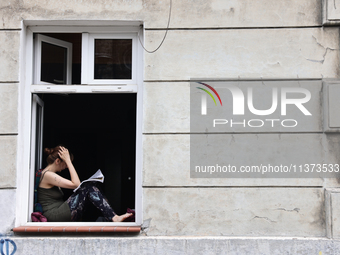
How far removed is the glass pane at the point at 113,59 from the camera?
451 centimetres

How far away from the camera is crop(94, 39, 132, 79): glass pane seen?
4.51 metres

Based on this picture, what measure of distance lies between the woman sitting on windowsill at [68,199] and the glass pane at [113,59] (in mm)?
1145

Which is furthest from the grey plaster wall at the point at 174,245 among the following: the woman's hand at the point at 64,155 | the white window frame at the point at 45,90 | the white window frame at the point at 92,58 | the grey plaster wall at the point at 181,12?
the grey plaster wall at the point at 181,12

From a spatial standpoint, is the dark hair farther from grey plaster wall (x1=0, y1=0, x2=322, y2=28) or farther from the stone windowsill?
grey plaster wall (x1=0, y1=0, x2=322, y2=28)

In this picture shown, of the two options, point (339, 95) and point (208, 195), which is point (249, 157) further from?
point (339, 95)

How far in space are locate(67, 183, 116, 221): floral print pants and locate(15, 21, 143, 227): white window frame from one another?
17 centimetres

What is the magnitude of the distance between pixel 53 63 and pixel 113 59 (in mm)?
752

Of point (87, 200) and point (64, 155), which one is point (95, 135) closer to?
point (64, 155)

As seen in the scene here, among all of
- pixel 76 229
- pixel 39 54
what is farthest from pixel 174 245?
pixel 39 54

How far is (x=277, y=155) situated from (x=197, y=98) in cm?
110

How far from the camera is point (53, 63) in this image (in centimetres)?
460

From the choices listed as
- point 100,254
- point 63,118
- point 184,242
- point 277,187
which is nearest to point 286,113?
point 277,187

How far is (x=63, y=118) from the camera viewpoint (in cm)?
575

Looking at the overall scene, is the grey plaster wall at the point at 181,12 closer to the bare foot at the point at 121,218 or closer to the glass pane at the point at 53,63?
the glass pane at the point at 53,63
